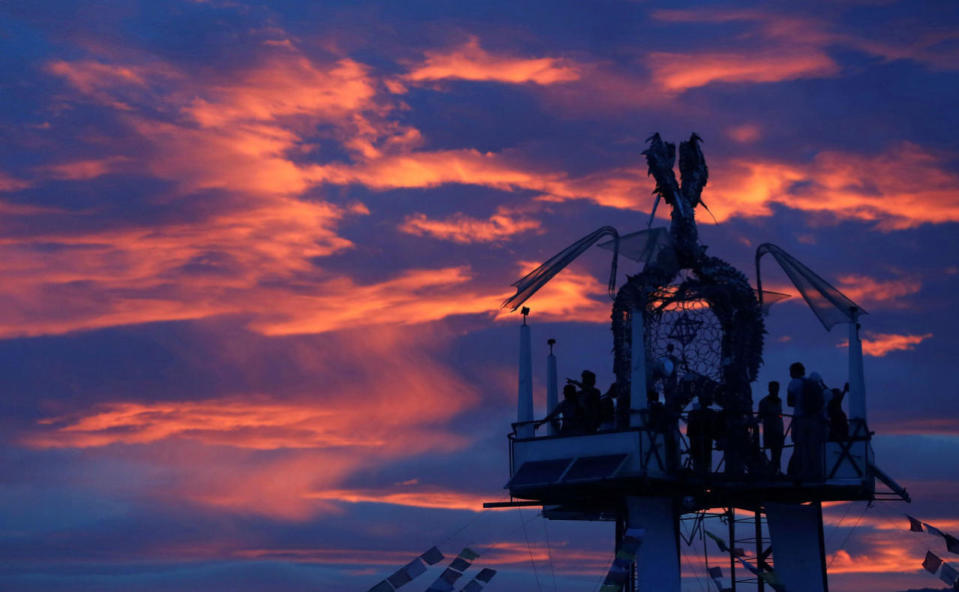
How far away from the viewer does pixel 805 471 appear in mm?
41656

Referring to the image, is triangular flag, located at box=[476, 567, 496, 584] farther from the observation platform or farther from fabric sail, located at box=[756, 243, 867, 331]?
fabric sail, located at box=[756, 243, 867, 331]

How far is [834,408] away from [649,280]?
632 cm

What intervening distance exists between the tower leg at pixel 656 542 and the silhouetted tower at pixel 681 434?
0.09 feet

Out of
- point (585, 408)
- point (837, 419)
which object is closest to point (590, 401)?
point (585, 408)

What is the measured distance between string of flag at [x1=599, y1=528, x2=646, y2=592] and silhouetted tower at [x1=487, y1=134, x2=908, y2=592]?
0.94ft

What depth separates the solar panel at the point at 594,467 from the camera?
3981 centimetres

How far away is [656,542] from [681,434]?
299 centimetres

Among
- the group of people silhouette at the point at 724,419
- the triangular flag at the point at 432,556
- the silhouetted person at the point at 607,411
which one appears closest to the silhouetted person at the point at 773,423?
the group of people silhouette at the point at 724,419

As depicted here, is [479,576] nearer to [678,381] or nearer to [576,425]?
[576,425]

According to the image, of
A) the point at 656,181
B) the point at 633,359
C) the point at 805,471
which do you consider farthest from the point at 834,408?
the point at 656,181

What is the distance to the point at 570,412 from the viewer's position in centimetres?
4306

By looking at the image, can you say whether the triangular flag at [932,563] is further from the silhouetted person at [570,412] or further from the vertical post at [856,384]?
the silhouetted person at [570,412]

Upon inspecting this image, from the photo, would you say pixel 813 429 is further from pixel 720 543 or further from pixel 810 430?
pixel 720 543

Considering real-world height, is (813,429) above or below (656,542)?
above
